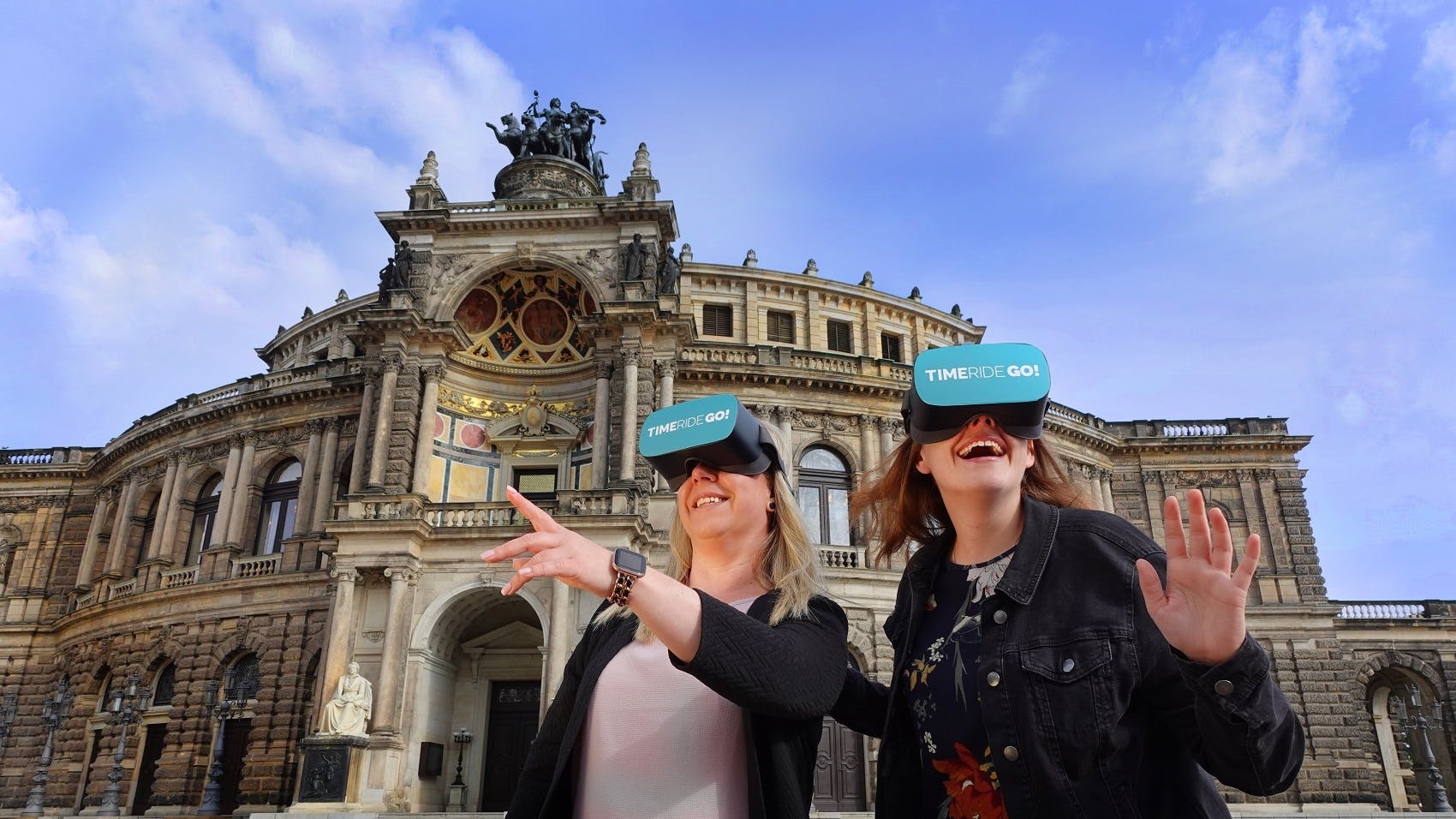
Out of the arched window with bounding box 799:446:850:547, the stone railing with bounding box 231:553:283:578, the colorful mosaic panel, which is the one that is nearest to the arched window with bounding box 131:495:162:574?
the stone railing with bounding box 231:553:283:578

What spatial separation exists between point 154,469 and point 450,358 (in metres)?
14.4

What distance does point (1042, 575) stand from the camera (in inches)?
115

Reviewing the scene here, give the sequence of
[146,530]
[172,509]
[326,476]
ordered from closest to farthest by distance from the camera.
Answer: [326,476] < [172,509] < [146,530]

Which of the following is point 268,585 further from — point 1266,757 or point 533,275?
point 1266,757

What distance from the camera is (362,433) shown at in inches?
1048

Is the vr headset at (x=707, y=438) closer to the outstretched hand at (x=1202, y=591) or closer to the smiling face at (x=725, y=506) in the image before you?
the smiling face at (x=725, y=506)

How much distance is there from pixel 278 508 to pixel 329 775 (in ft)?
41.1

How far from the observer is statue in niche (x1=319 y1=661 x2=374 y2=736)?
67.5ft

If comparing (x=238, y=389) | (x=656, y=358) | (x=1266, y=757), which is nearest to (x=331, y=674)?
(x=656, y=358)

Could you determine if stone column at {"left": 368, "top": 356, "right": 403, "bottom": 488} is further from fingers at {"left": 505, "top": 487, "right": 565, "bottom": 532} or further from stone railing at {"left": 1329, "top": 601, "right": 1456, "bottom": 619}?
stone railing at {"left": 1329, "top": 601, "right": 1456, "bottom": 619}

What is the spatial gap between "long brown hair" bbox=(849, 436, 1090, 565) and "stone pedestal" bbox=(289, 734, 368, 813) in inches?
784

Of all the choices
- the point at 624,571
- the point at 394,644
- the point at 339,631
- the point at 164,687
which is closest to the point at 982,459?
the point at 624,571

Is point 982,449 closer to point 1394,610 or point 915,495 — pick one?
point 915,495

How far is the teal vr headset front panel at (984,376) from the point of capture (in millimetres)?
3043
